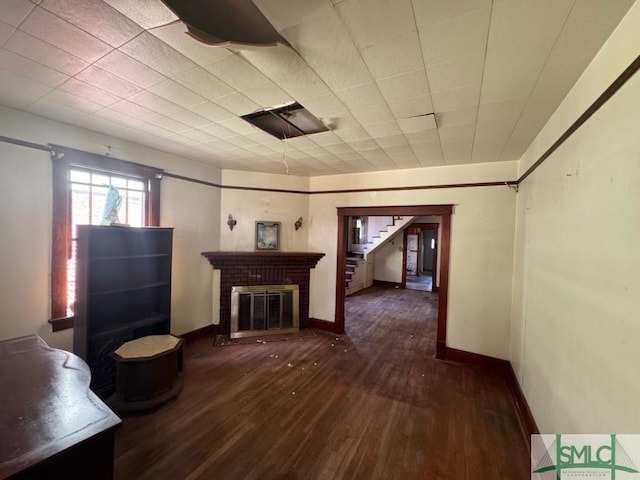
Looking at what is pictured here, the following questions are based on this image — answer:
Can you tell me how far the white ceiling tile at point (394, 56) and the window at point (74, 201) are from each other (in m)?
A: 2.82

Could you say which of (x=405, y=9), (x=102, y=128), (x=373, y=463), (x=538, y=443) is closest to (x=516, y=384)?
(x=538, y=443)

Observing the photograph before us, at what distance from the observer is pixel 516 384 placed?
275cm


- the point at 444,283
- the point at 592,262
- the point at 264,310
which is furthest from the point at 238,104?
the point at 444,283

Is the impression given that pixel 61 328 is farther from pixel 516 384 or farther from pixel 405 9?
pixel 516 384

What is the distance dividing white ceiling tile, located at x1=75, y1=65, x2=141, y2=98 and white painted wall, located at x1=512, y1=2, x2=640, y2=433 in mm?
2809

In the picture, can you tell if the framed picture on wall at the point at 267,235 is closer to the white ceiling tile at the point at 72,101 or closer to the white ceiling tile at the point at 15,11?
the white ceiling tile at the point at 72,101

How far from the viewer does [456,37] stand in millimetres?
1295

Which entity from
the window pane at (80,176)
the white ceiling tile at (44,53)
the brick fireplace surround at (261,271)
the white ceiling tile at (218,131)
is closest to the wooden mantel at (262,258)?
the brick fireplace surround at (261,271)

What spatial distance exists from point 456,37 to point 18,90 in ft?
10.0

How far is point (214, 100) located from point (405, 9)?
1.51 meters

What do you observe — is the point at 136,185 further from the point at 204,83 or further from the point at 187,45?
the point at 187,45

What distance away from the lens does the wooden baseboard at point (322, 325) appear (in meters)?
4.47

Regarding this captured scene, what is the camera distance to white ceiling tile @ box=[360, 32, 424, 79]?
1.35m

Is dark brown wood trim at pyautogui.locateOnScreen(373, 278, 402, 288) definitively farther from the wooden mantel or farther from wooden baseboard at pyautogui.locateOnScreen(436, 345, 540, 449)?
wooden baseboard at pyautogui.locateOnScreen(436, 345, 540, 449)
